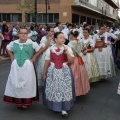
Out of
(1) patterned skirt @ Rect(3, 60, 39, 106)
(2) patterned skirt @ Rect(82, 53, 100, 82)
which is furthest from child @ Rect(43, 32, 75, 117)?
(2) patterned skirt @ Rect(82, 53, 100, 82)

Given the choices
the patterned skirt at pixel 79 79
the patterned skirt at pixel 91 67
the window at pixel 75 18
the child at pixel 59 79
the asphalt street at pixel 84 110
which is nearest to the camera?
the child at pixel 59 79

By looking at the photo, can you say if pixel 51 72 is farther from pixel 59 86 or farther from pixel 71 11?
pixel 71 11

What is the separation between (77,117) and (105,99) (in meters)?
1.53

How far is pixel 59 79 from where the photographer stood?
5.39 m

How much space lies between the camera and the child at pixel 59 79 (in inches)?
212

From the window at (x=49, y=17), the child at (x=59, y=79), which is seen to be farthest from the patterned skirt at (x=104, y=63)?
the window at (x=49, y=17)

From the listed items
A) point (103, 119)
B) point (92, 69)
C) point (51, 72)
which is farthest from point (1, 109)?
point (92, 69)

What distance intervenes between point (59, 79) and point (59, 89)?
6.8 inches

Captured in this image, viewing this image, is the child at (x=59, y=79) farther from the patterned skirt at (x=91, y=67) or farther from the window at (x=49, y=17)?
the window at (x=49, y=17)

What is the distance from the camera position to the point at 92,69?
7.98m

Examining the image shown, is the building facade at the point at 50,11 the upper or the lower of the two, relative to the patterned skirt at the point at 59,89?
upper

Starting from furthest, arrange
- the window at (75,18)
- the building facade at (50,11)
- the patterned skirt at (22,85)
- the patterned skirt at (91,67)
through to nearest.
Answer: the window at (75,18)
the building facade at (50,11)
the patterned skirt at (91,67)
the patterned skirt at (22,85)

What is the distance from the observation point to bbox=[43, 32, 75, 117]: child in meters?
5.39

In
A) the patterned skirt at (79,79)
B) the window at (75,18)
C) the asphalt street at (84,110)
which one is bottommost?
the asphalt street at (84,110)
